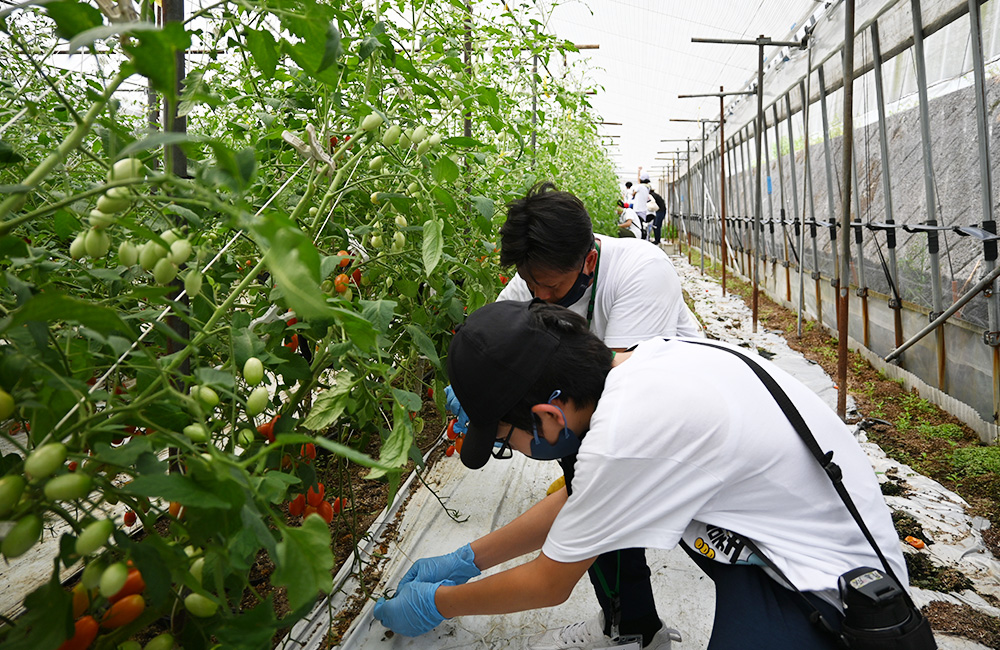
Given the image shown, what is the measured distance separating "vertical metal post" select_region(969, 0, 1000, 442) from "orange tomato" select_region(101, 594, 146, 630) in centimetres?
313

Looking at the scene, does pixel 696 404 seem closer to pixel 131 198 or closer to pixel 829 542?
pixel 829 542

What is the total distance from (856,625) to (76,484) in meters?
0.99

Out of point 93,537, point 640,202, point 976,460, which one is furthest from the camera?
point 640,202

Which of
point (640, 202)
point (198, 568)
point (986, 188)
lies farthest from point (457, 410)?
point (640, 202)

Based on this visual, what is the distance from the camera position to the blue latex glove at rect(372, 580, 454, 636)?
4.23 feet

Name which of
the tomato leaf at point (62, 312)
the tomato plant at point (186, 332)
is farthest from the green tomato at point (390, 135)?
the tomato leaf at point (62, 312)

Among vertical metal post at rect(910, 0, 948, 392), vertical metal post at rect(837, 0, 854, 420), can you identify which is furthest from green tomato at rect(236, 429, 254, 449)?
vertical metal post at rect(910, 0, 948, 392)

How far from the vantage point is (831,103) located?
5.00 m

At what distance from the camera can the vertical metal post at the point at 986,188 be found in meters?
2.62

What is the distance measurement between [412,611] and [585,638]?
41 cm

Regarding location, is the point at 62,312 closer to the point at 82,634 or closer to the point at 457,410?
the point at 82,634

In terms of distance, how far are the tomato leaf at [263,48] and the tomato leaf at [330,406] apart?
412 millimetres

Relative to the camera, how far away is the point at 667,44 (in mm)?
8195

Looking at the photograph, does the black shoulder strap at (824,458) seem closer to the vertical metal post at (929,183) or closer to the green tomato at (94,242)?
the green tomato at (94,242)
